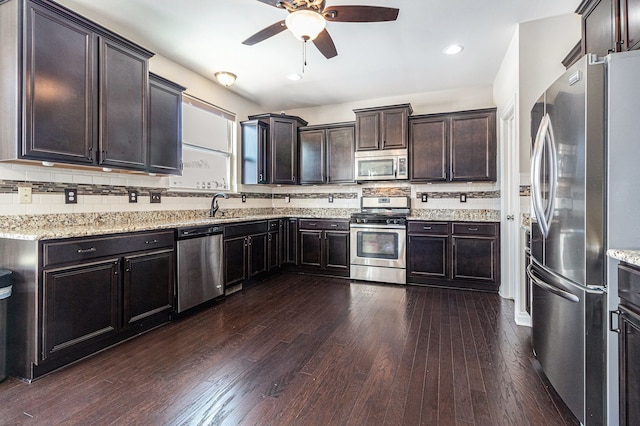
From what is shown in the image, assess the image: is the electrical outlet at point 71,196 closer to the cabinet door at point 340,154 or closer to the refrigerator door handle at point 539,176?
the cabinet door at point 340,154

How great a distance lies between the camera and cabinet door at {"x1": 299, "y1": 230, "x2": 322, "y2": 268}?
15.1ft

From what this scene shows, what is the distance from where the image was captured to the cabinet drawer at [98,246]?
1.94 m

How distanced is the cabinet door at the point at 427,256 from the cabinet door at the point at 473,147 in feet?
2.91

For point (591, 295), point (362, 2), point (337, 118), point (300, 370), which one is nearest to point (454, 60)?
point (362, 2)

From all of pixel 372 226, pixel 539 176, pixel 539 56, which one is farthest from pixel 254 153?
pixel 539 176

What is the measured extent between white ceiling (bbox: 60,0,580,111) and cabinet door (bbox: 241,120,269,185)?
539 millimetres

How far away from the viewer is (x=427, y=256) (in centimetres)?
405

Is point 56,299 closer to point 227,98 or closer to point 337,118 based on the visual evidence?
point 227,98

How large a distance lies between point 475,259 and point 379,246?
1205mm

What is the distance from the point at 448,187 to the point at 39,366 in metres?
4.58

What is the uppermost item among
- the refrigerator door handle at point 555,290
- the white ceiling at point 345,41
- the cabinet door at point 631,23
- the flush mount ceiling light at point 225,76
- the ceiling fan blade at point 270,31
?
the white ceiling at point 345,41

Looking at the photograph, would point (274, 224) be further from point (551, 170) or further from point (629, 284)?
point (629, 284)

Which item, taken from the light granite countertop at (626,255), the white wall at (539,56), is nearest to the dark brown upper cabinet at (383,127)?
the white wall at (539,56)

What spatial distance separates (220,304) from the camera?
3.33m
